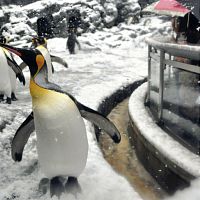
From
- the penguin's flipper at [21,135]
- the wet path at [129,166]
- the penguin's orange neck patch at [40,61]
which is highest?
the penguin's orange neck patch at [40,61]

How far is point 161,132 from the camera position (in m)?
4.47

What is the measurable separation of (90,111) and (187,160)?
119 cm

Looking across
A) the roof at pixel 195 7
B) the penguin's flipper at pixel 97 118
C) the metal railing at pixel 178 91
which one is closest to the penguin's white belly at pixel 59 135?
the penguin's flipper at pixel 97 118

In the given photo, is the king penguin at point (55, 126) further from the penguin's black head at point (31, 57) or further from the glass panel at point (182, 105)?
the glass panel at point (182, 105)

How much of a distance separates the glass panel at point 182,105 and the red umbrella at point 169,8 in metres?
0.76

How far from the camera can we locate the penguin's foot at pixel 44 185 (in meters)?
3.14

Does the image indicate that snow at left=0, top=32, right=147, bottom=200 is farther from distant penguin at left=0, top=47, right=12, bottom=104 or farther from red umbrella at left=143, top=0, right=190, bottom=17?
red umbrella at left=143, top=0, right=190, bottom=17

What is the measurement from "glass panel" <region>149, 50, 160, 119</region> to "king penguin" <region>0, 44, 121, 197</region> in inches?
83.6

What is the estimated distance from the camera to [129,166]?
4762 millimetres

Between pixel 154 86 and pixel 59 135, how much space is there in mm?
2721

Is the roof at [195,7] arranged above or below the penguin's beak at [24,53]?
below

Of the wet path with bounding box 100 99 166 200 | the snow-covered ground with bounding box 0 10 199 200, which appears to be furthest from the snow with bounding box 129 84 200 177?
the wet path with bounding box 100 99 166 200

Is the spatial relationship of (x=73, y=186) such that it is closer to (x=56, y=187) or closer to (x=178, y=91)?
(x=56, y=187)

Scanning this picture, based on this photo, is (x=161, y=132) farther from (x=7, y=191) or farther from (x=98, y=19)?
(x=98, y=19)
